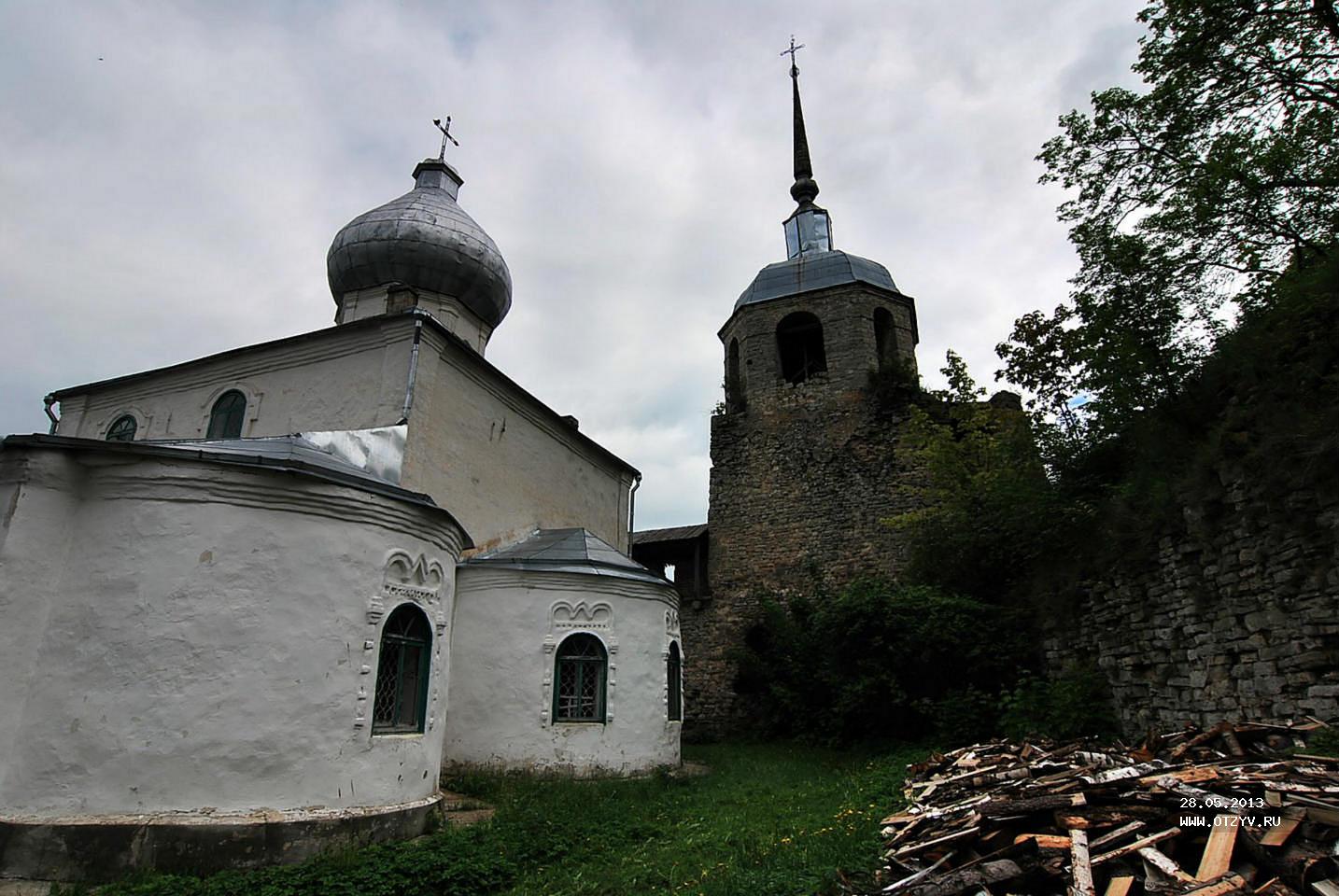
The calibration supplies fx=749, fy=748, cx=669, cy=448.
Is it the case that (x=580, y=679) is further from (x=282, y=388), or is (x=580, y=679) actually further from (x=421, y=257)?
(x=421, y=257)

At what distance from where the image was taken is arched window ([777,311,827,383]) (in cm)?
2083

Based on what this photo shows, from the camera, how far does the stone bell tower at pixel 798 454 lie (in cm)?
1752

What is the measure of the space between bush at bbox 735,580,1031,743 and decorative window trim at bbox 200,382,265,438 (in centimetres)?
1059

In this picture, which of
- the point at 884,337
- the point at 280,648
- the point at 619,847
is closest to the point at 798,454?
the point at 884,337

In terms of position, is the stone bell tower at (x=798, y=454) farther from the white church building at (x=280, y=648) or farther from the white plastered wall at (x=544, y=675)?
the white church building at (x=280, y=648)

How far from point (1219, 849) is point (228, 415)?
1368cm

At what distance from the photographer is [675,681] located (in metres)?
12.2

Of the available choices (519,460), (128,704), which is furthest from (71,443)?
(519,460)

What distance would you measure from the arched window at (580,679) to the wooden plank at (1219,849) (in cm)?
A: 787

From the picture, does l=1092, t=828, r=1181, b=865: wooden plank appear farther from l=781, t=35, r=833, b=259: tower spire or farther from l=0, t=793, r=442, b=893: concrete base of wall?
l=781, t=35, r=833, b=259: tower spire

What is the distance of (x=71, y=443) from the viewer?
20.9 ft

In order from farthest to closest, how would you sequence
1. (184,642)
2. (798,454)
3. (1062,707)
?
(798,454), (1062,707), (184,642)

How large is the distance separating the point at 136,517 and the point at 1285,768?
8.68 metres

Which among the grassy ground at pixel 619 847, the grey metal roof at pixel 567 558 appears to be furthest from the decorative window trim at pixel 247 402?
the grassy ground at pixel 619 847
